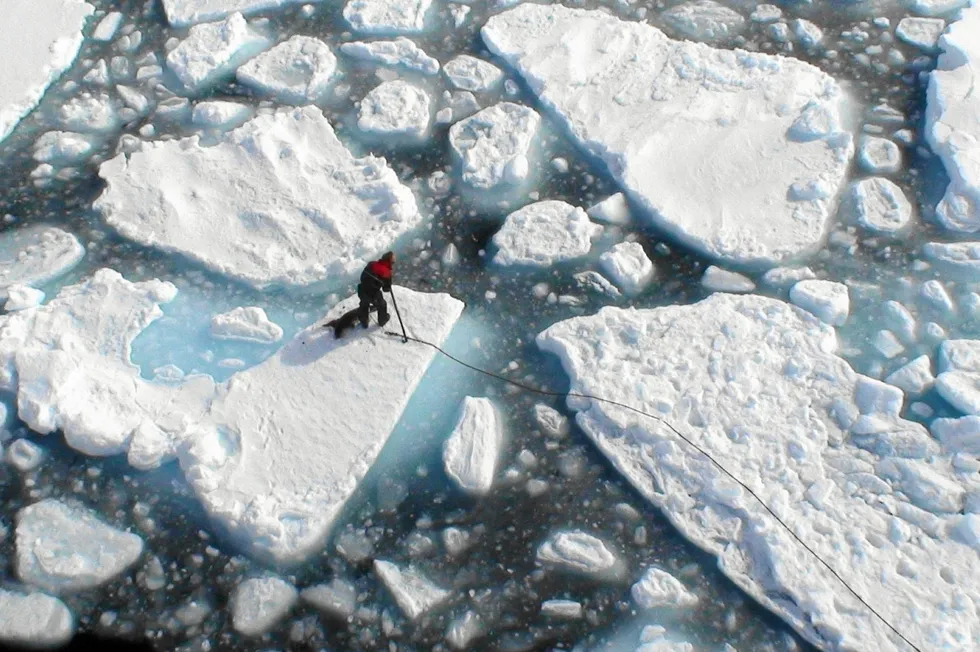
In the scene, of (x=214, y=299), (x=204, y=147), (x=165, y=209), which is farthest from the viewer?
(x=204, y=147)

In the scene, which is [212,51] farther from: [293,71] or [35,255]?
[35,255]

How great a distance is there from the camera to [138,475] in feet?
7.91

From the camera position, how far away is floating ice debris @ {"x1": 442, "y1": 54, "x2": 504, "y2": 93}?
3.53 m

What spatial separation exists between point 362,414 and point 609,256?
3.42 feet

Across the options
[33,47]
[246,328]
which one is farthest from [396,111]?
[33,47]

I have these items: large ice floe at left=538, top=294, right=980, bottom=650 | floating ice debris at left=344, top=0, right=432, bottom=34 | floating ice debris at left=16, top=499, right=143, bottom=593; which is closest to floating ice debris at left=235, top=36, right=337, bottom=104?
floating ice debris at left=344, top=0, right=432, bottom=34

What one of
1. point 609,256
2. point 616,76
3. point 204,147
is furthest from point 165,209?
point 616,76

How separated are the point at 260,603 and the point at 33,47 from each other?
2876mm

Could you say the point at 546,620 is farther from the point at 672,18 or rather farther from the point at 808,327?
the point at 672,18

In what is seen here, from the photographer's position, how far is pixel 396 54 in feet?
11.9

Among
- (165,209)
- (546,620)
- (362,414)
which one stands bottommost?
(546,620)

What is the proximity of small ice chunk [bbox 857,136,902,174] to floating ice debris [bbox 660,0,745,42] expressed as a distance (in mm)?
866

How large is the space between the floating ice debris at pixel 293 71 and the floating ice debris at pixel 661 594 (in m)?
2.41

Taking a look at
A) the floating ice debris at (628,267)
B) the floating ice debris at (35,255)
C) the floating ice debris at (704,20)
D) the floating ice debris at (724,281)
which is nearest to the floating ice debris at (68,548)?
the floating ice debris at (35,255)
